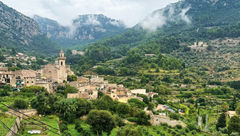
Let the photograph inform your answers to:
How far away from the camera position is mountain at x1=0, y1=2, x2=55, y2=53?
328 ft

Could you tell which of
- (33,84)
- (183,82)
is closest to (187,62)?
(183,82)

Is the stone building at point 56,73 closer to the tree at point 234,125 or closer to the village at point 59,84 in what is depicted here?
the village at point 59,84

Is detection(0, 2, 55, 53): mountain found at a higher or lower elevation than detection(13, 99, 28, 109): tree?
higher

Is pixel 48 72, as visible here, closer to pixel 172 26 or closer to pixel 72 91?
pixel 72 91

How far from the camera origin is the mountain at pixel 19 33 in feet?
328

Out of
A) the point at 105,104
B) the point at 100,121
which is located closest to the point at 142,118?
the point at 105,104

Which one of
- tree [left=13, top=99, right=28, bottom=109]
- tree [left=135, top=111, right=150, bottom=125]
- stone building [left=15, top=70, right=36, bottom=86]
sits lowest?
tree [left=135, top=111, right=150, bottom=125]

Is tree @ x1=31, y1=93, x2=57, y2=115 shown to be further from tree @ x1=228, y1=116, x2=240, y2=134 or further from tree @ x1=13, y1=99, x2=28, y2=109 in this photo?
tree @ x1=228, y1=116, x2=240, y2=134

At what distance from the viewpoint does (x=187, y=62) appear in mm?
83000

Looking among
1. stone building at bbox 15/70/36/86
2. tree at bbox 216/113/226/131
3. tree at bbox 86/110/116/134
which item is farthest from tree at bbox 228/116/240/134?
stone building at bbox 15/70/36/86

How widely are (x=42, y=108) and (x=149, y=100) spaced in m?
23.8

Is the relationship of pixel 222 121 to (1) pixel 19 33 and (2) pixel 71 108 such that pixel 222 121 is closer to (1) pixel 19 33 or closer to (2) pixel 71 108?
(2) pixel 71 108

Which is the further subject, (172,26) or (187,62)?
(172,26)

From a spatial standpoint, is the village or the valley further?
the village
